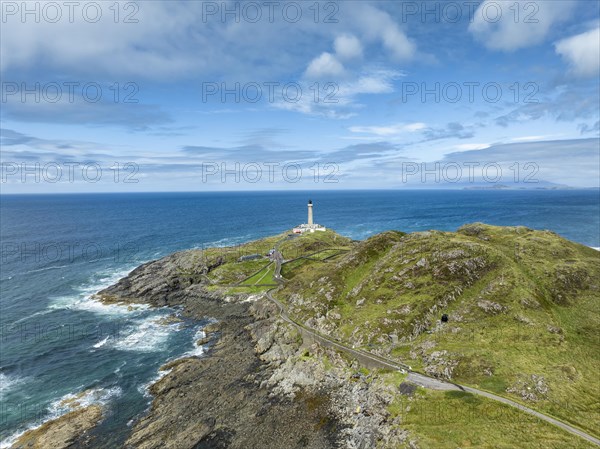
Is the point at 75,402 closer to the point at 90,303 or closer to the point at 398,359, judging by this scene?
the point at 90,303

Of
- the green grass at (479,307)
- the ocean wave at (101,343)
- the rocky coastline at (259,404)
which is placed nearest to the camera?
the rocky coastline at (259,404)

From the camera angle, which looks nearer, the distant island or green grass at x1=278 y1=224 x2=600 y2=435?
the distant island

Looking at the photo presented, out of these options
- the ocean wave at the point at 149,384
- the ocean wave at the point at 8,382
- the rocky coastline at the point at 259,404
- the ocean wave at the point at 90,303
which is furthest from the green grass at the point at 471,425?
the ocean wave at the point at 90,303

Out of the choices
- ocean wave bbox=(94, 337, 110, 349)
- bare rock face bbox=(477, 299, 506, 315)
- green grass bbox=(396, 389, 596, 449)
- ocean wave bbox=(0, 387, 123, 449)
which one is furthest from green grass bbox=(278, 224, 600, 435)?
ocean wave bbox=(94, 337, 110, 349)

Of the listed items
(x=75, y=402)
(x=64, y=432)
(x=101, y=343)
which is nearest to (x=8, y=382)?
(x=101, y=343)

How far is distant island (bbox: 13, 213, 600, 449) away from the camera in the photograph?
38500mm

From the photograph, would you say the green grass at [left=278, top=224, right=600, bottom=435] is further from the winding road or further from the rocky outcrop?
the rocky outcrop

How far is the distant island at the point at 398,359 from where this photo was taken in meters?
38.5

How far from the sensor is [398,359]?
50312 millimetres

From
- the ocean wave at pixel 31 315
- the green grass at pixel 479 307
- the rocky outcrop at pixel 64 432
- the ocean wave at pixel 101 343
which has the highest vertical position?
the green grass at pixel 479 307

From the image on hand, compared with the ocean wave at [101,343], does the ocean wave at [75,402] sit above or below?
below

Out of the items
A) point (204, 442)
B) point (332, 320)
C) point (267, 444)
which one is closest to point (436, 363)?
point (332, 320)

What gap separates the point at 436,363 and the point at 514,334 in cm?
1541

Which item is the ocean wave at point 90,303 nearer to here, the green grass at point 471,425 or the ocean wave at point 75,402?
the ocean wave at point 75,402
